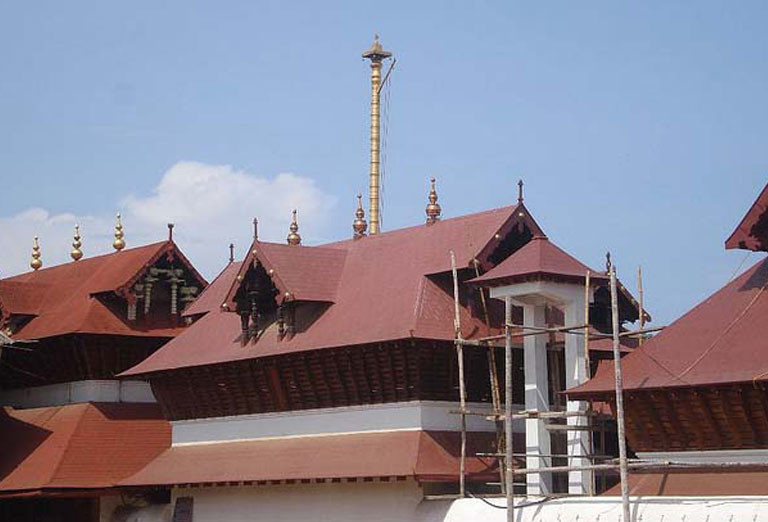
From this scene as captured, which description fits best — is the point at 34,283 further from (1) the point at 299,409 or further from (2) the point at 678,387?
(2) the point at 678,387

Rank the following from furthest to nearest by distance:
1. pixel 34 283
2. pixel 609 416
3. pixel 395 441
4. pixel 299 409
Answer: pixel 34 283, pixel 299 409, pixel 395 441, pixel 609 416

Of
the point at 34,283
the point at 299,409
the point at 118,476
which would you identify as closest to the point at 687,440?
the point at 299,409

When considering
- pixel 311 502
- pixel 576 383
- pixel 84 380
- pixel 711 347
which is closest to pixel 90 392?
pixel 84 380

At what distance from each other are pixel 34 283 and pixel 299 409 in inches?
525

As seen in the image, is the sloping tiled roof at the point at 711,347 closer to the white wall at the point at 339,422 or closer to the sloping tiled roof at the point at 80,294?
the white wall at the point at 339,422

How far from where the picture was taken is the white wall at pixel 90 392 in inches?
1420

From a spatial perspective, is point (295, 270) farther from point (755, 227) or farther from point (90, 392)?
point (755, 227)

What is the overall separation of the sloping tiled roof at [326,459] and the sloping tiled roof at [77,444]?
4.83 feet

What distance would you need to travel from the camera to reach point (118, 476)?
33938mm

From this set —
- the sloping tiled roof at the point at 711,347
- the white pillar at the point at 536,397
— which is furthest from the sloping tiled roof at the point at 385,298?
the sloping tiled roof at the point at 711,347

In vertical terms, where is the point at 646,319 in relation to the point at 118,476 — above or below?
above

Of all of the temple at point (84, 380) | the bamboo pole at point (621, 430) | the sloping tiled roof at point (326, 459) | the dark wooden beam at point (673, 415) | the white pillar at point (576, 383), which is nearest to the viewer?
the bamboo pole at point (621, 430)

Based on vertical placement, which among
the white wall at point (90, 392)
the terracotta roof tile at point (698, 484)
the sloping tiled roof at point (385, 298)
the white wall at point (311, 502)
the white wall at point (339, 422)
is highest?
the sloping tiled roof at point (385, 298)

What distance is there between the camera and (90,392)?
3600 centimetres
